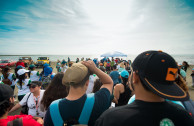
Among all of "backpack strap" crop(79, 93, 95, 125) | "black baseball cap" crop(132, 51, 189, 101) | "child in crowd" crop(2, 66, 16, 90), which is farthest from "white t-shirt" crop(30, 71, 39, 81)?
"black baseball cap" crop(132, 51, 189, 101)

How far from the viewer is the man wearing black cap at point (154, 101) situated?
0.85 m

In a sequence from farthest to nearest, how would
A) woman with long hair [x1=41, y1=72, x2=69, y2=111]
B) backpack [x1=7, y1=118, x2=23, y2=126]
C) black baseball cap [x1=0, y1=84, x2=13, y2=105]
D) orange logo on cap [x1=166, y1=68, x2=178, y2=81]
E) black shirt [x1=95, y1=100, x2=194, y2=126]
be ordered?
woman with long hair [x1=41, y1=72, x2=69, y2=111] → black baseball cap [x1=0, y1=84, x2=13, y2=105] → backpack [x1=7, y1=118, x2=23, y2=126] → orange logo on cap [x1=166, y1=68, x2=178, y2=81] → black shirt [x1=95, y1=100, x2=194, y2=126]

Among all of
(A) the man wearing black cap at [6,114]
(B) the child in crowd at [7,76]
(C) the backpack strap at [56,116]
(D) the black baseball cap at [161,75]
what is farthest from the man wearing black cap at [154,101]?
(B) the child in crowd at [7,76]

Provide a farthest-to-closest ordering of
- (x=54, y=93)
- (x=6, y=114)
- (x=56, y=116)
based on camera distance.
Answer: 1. (x=54, y=93)
2. (x=6, y=114)
3. (x=56, y=116)

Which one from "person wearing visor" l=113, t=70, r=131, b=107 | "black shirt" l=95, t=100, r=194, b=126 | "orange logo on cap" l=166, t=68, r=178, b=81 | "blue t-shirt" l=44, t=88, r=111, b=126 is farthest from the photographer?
"person wearing visor" l=113, t=70, r=131, b=107

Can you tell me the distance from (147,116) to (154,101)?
0.18 metres

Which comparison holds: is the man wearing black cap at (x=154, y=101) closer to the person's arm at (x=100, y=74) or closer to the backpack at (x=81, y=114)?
the backpack at (x=81, y=114)

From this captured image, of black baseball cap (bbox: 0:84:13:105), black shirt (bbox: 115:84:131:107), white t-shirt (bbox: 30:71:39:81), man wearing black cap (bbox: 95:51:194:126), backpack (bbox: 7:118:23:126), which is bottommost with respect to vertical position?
black shirt (bbox: 115:84:131:107)

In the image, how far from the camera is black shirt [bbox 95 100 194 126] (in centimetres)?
83

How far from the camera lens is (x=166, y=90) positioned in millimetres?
932

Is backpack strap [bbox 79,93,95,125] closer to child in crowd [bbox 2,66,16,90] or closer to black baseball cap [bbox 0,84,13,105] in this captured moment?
black baseball cap [bbox 0,84,13,105]

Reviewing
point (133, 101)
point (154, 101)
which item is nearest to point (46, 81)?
point (133, 101)

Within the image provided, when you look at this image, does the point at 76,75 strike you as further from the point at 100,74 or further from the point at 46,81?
the point at 46,81

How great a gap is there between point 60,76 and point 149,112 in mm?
2401
